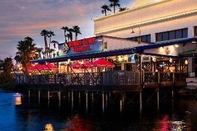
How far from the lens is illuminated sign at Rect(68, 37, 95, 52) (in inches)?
1664

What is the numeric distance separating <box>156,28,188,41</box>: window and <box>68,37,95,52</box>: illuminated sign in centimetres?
1325

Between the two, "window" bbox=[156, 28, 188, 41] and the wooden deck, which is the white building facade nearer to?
"window" bbox=[156, 28, 188, 41]

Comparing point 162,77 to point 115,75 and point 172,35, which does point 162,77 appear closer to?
point 115,75

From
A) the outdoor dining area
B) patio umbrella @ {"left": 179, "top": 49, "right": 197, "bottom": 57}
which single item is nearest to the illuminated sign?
the outdoor dining area

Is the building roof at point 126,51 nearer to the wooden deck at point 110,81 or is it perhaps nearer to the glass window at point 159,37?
the wooden deck at point 110,81

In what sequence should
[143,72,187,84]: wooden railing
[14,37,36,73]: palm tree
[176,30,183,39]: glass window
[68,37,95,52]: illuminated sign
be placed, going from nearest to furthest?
[143,72,187,84]: wooden railing < [68,37,95,52]: illuminated sign < [176,30,183,39]: glass window < [14,37,36,73]: palm tree

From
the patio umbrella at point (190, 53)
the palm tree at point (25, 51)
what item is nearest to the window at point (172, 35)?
the patio umbrella at point (190, 53)

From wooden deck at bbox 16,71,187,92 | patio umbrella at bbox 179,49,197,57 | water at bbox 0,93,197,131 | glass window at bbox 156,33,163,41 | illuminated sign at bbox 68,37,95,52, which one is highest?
glass window at bbox 156,33,163,41

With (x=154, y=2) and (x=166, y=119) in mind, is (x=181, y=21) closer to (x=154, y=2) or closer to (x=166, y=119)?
(x=154, y=2)

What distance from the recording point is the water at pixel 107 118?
1105 inches

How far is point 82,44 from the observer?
4381 cm

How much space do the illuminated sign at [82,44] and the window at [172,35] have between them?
522 inches

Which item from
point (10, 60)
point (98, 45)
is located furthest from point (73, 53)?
point (10, 60)

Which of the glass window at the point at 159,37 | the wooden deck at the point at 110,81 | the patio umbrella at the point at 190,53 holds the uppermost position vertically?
the glass window at the point at 159,37
